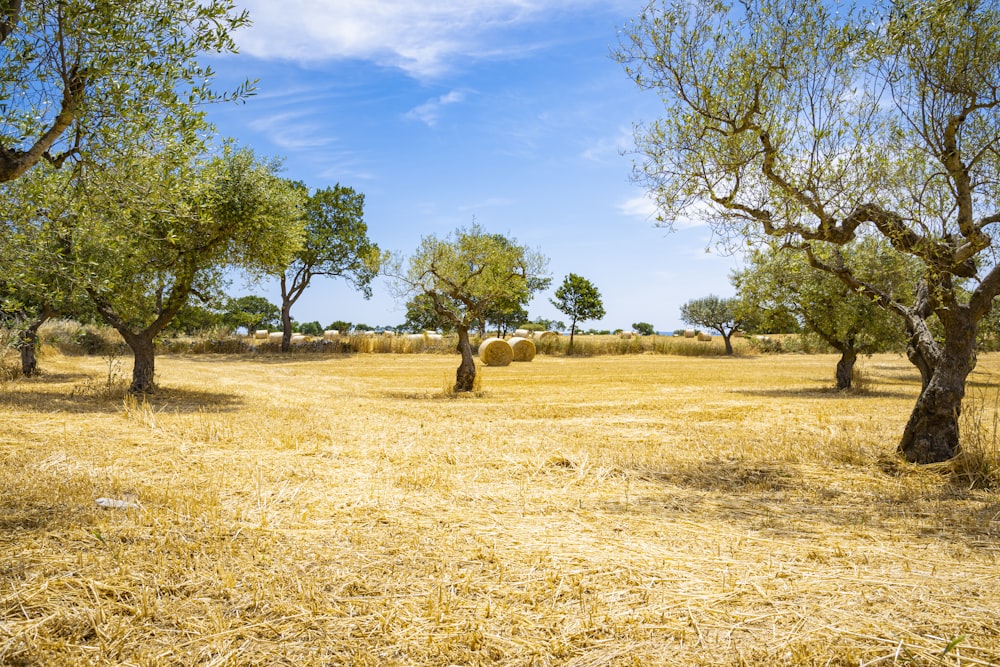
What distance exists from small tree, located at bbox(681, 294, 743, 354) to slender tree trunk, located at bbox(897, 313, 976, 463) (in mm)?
46855

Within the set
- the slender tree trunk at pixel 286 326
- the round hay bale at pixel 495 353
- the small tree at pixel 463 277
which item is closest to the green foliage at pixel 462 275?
the small tree at pixel 463 277

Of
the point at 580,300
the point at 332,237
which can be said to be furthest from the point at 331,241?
the point at 580,300

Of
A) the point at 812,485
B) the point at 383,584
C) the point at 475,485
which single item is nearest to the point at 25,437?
the point at 475,485

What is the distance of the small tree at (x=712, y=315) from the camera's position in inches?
2253

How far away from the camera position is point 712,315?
201ft

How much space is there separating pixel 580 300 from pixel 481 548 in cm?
5332

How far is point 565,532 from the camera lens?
20.5 feet

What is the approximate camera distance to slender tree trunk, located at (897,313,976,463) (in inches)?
362

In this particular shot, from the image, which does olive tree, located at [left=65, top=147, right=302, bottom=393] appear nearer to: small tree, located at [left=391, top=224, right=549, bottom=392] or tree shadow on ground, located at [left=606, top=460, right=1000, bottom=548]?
small tree, located at [left=391, top=224, right=549, bottom=392]

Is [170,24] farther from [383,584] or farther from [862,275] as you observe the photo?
[862,275]

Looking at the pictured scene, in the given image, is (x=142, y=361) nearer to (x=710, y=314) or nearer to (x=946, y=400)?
(x=946, y=400)

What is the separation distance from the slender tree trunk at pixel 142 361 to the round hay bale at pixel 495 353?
74.4ft

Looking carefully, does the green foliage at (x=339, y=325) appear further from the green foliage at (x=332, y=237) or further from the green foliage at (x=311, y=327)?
the green foliage at (x=332, y=237)

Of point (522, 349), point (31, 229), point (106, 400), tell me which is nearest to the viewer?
point (31, 229)
